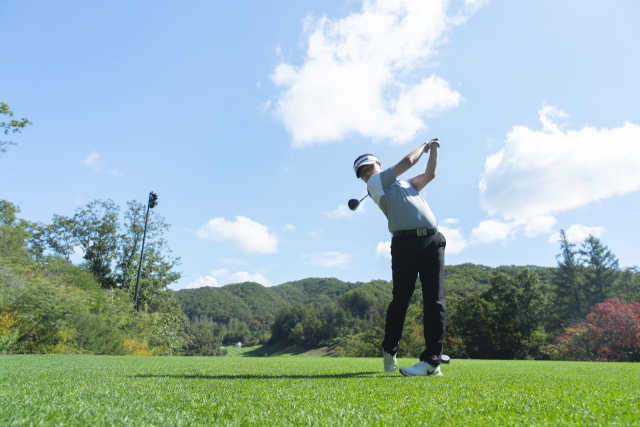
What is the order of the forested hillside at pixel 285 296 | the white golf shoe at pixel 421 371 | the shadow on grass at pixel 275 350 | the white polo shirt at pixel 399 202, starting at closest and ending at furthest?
the white golf shoe at pixel 421 371 → the white polo shirt at pixel 399 202 → the forested hillside at pixel 285 296 → the shadow on grass at pixel 275 350

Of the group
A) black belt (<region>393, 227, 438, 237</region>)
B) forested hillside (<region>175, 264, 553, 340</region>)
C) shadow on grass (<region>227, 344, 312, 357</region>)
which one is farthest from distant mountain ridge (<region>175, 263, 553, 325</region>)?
black belt (<region>393, 227, 438, 237</region>)

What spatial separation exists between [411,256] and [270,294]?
147 metres

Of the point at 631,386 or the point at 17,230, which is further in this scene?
the point at 17,230

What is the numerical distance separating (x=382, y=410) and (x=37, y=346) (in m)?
14.8

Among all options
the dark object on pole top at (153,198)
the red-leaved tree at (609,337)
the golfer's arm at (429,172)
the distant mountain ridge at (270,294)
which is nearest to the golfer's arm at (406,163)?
the golfer's arm at (429,172)

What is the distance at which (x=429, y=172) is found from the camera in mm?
3301

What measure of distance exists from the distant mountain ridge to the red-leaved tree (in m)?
43.4

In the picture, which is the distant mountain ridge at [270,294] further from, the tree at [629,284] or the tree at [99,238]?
the tree at [99,238]

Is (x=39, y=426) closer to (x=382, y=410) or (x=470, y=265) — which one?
(x=382, y=410)

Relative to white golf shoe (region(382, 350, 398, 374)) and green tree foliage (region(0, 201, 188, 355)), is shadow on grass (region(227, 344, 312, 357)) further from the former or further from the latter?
white golf shoe (region(382, 350, 398, 374))

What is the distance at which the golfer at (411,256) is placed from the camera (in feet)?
9.28

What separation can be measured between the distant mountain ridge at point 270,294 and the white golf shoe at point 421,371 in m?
66.5

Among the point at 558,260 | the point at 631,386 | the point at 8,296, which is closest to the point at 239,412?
the point at 631,386

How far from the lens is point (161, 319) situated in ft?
84.1
